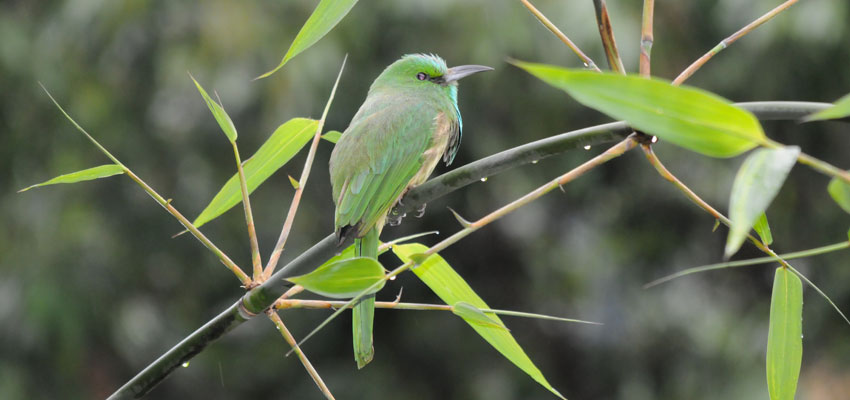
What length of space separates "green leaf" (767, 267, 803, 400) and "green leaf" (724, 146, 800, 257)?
1.67ft

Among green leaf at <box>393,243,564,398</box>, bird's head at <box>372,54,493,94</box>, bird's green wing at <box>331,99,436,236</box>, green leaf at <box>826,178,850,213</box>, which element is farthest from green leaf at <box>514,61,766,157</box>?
bird's head at <box>372,54,493,94</box>

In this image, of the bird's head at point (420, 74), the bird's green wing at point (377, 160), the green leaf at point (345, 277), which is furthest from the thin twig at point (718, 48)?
the bird's head at point (420, 74)

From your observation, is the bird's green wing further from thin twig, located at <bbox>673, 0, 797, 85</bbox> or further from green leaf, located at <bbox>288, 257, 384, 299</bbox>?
thin twig, located at <bbox>673, 0, 797, 85</bbox>

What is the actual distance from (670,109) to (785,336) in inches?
23.4

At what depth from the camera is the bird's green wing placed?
6.10 feet

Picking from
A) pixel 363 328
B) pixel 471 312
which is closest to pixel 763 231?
pixel 471 312

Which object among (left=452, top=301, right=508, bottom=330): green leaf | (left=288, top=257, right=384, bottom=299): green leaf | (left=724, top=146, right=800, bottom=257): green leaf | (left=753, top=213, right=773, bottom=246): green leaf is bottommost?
(left=452, top=301, right=508, bottom=330): green leaf

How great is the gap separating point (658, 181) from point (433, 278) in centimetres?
482

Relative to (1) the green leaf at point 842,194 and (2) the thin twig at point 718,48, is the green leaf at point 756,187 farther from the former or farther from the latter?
(2) the thin twig at point 718,48

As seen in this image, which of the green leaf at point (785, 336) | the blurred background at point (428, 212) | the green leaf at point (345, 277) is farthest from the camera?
the blurred background at point (428, 212)

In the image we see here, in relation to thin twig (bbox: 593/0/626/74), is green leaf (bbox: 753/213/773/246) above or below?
below

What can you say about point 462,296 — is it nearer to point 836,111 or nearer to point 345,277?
point 345,277

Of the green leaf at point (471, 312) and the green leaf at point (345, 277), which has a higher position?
the green leaf at point (345, 277)

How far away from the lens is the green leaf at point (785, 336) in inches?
51.5
